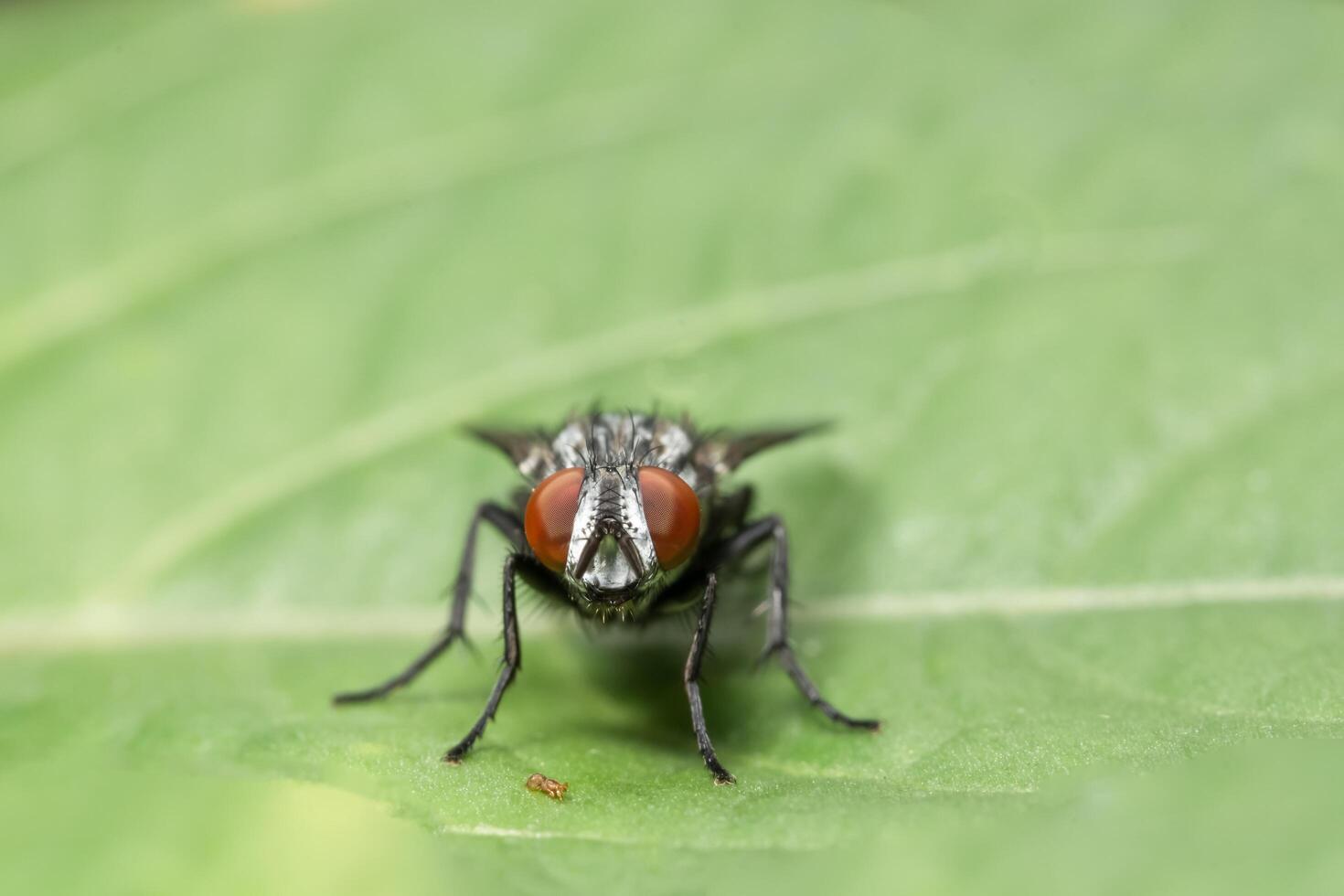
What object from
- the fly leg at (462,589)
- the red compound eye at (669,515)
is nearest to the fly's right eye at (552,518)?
the red compound eye at (669,515)

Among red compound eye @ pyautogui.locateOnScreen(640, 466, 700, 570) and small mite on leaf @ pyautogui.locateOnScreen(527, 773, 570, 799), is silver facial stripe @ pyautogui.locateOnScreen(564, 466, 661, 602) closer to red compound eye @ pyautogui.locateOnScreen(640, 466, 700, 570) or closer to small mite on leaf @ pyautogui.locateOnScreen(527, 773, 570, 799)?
red compound eye @ pyautogui.locateOnScreen(640, 466, 700, 570)

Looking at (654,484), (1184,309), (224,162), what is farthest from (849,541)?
(224,162)

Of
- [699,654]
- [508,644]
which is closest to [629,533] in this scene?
[699,654]

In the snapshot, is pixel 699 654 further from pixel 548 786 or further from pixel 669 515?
pixel 548 786

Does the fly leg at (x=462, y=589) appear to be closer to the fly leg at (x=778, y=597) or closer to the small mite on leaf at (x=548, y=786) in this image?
the fly leg at (x=778, y=597)

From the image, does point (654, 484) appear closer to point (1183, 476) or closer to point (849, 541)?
point (849, 541)

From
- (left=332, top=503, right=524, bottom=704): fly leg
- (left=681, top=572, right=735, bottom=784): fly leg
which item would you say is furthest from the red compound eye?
(left=332, top=503, right=524, bottom=704): fly leg
